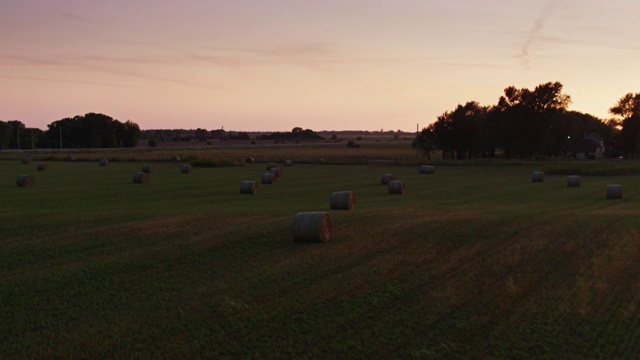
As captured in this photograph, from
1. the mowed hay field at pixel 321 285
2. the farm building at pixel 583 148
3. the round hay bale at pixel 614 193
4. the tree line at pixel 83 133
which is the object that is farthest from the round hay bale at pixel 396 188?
the tree line at pixel 83 133

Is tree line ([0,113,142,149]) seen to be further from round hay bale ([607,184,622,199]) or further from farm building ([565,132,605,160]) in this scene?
round hay bale ([607,184,622,199])

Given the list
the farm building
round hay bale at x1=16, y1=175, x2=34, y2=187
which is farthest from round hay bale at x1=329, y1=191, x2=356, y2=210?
the farm building

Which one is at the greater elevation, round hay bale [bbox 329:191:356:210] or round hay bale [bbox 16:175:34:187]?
round hay bale [bbox 329:191:356:210]

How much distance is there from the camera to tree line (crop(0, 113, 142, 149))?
164 meters

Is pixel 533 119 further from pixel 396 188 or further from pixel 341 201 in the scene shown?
pixel 341 201

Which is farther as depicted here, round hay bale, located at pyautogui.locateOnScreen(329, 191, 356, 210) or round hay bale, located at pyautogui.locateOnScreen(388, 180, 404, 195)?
round hay bale, located at pyautogui.locateOnScreen(388, 180, 404, 195)

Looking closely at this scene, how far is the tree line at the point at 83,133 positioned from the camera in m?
164

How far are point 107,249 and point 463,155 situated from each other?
95859 mm

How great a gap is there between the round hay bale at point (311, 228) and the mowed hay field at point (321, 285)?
0.38 meters

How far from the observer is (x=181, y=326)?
1059 cm

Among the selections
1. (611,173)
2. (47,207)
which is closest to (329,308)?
(47,207)

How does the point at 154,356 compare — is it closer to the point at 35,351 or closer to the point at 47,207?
the point at 35,351

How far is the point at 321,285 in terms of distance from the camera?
42.9ft

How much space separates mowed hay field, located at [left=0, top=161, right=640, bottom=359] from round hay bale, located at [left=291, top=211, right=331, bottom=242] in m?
0.38
